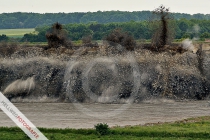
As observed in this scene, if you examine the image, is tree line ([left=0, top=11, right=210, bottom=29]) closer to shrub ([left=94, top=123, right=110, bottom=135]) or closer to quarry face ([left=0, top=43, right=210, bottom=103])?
quarry face ([left=0, top=43, right=210, bottom=103])

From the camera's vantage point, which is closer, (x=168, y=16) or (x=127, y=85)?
(x=127, y=85)

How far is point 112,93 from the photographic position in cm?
4875

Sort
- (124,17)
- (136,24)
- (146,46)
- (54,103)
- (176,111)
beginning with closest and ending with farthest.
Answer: (176,111) < (54,103) < (146,46) < (136,24) < (124,17)

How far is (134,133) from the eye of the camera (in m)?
33.6

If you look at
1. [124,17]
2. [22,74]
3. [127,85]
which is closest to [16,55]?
[22,74]

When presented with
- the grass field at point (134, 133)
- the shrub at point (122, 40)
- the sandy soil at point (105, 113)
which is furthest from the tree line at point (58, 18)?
the grass field at point (134, 133)

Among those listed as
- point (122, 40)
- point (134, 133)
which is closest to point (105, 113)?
point (134, 133)

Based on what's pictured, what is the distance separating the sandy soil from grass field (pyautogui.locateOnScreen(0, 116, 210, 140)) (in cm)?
285

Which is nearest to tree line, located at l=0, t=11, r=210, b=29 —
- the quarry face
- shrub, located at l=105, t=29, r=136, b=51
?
shrub, located at l=105, t=29, r=136, b=51

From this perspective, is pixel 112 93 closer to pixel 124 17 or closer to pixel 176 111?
pixel 176 111

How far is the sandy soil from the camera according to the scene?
38.9 metres

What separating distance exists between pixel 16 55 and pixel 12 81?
3569mm

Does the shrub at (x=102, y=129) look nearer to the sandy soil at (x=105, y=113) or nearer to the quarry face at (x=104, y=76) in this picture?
the sandy soil at (x=105, y=113)

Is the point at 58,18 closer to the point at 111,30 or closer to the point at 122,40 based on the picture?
the point at 111,30
